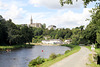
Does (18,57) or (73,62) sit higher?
(73,62)

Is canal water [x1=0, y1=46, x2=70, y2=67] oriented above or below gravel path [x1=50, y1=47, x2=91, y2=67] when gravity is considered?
below

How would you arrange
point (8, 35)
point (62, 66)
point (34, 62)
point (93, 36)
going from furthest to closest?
1. point (8, 35)
2. point (93, 36)
3. point (34, 62)
4. point (62, 66)

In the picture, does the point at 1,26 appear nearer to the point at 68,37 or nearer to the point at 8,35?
the point at 8,35

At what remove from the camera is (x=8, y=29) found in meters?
82.3

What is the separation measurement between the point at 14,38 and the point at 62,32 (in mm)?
99891

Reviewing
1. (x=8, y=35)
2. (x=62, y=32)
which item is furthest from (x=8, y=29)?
(x=62, y=32)

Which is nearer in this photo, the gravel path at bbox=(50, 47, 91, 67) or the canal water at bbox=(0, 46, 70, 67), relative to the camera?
the gravel path at bbox=(50, 47, 91, 67)

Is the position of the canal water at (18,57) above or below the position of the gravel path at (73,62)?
below

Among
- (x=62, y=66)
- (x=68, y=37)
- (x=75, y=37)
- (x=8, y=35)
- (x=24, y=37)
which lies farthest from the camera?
(x=68, y=37)

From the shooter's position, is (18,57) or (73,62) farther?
(18,57)

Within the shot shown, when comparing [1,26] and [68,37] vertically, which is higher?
[1,26]

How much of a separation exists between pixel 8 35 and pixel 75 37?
6361 centimetres

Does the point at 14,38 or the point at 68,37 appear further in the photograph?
the point at 68,37

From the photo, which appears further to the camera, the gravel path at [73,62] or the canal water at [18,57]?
the canal water at [18,57]
